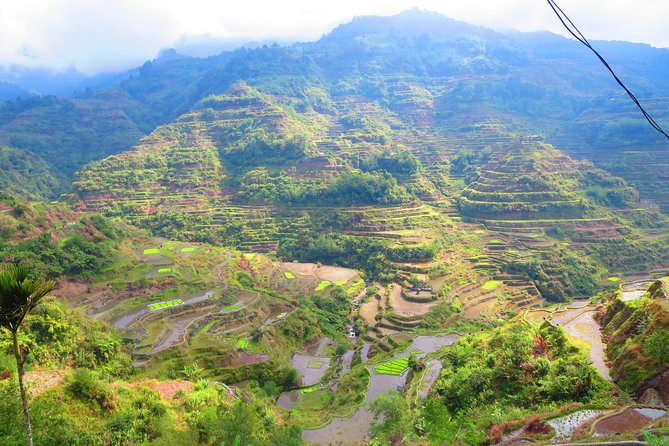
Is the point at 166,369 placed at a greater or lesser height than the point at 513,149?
lesser

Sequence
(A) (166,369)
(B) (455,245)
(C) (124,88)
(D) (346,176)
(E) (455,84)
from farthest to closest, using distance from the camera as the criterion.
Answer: (C) (124,88)
(E) (455,84)
(D) (346,176)
(B) (455,245)
(A) (166,369)

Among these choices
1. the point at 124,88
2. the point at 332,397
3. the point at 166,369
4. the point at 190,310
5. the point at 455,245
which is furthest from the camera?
the point at 124,88

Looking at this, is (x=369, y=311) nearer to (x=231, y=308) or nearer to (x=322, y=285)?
(x=322, y=285)

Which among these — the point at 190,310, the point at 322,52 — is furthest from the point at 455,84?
the point at 190,310

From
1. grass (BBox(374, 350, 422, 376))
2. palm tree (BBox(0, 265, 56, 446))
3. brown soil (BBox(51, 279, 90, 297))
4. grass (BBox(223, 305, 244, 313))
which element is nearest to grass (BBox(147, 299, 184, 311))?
grass (BBox(223, 305, 244, 313))

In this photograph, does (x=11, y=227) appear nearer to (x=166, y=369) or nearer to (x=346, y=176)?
(x=166, y=369)

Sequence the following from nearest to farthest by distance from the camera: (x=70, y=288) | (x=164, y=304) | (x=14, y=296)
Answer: (x=14, y=296)
(x=70, y=288)
(x=164, y=304)

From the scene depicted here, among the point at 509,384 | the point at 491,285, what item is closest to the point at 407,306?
the point at 491,285
